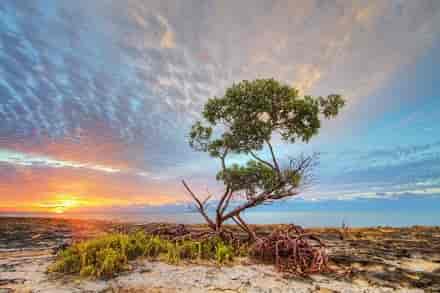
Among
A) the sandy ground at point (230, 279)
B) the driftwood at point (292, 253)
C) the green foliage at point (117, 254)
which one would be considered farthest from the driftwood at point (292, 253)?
the green foliage at point (117, 254)

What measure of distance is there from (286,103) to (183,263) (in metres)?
7.29

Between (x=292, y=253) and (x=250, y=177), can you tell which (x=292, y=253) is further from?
(x=250, y=177)

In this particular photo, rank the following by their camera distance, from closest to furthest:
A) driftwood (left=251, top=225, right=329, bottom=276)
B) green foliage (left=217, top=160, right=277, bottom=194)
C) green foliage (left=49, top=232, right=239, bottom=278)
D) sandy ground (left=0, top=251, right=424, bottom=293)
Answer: sandy ground (left=0, top=251, right=424, bottom=293) → green foliage (left=49, top=232, right=239, bottom=278) → driftwood (left=251, top=225, right=329, bottom=276) → green foliage (left=217, top=160, right=277, bottom=194)

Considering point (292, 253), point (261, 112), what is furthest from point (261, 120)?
point (292, 253)

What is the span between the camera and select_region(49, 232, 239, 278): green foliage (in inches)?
260

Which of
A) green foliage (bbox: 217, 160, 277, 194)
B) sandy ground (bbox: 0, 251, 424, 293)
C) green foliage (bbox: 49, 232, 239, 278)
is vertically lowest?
sandy ground (bbox: 0, 251, 424, 293)

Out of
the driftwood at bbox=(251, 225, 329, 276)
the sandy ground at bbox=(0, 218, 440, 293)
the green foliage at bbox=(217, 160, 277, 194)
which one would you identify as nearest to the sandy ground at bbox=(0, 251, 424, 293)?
the sandy ground at bbox=(0, 218, 440, 293)

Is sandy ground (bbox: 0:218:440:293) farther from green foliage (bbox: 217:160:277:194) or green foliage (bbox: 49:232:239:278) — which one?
green foliage (bbox: 217:160:277:194)

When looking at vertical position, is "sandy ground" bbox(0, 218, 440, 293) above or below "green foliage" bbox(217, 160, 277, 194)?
below

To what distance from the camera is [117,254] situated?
23.6ft

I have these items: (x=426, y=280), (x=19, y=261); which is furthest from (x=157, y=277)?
(x=426, y=280)

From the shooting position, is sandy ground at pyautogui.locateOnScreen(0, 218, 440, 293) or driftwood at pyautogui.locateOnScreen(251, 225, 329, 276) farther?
driftwood at pyautogui.locateOnScreen(251, 225, 329, 276)

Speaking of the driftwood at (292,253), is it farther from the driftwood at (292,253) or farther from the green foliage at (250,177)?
the green foliage at (250,177)

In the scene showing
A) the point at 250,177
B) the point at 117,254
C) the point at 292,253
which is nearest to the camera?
the point at 117,254
